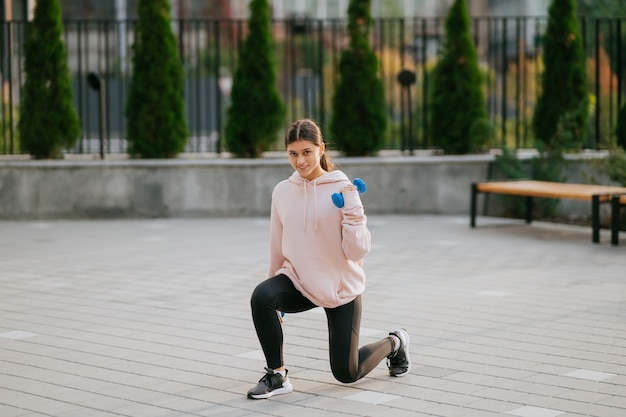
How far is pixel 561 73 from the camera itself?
15219 mm

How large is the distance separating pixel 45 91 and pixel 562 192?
7121 mm

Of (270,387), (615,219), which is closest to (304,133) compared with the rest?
(270,387)

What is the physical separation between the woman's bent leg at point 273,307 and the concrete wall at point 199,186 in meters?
8.58

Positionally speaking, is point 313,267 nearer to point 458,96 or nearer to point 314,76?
point 458,96

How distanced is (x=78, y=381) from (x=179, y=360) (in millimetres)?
726

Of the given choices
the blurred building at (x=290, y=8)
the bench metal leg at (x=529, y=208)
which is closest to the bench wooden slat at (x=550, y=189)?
the bench metal leg at (x=529, y=208)

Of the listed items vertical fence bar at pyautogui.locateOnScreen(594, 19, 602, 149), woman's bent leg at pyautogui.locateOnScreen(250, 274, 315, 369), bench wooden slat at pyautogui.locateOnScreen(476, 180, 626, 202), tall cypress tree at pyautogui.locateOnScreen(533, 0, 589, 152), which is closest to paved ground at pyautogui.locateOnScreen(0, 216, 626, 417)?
woman's bent leg at pyautogui.locateOnScreen(250, 274, 315, 369)

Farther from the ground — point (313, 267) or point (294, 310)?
point (313, 267)

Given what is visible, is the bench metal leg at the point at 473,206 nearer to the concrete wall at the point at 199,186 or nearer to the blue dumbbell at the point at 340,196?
the concrete wall at the point at 199,186

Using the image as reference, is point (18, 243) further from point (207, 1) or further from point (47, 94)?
point (207, 1)

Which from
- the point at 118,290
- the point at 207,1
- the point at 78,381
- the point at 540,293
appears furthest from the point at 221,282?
the point at 207,1

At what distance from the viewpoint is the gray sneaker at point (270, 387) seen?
5680mm

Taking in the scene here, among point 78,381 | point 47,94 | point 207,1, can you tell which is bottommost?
point 78,381

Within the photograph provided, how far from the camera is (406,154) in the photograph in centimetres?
1565
